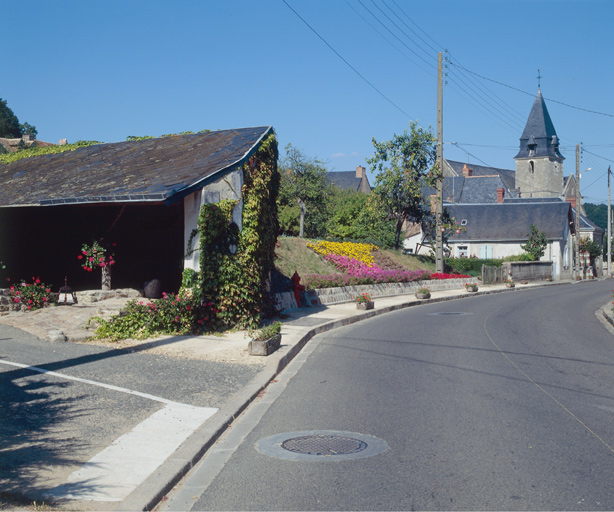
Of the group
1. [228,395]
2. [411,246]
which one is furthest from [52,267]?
[411,246]

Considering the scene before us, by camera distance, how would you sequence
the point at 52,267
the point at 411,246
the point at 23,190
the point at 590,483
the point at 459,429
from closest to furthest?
the point at 590,483
the point at 459,429
the point at 23,190
the point at 52,267
the point at 411,246

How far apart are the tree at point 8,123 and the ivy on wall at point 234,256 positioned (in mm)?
61949

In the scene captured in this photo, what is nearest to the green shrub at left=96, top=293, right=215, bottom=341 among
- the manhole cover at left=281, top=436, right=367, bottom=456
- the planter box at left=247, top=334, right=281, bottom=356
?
the planter box at left=247, top=334, right=281, bottom=356

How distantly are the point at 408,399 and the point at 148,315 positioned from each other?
23.3ft

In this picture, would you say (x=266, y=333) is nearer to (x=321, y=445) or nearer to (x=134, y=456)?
(x=321, y=445)

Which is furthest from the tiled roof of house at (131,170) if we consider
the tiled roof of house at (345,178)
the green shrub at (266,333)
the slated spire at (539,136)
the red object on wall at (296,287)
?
the slated spire at (539,136)

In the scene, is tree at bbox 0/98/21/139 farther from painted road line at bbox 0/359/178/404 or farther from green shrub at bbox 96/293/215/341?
painted road line at bbox 0/359/178/404

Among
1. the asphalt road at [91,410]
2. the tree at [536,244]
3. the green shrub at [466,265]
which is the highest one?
the tree at [536,244]

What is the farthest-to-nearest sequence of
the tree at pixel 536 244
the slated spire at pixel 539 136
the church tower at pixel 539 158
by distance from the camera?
the church tower at pixel 539 158
the slated spire at pixel 539 136
the tree at pixel 536 244

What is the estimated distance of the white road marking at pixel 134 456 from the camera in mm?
4906

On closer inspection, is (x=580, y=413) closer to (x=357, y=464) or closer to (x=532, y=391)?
(x=532, y=391)

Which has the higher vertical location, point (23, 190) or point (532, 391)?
point (23, 190)

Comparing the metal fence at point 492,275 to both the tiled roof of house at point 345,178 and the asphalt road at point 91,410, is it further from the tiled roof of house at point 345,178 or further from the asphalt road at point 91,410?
the tiled roof of house at point 345,178

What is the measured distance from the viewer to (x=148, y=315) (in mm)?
13641
